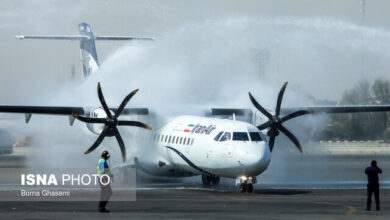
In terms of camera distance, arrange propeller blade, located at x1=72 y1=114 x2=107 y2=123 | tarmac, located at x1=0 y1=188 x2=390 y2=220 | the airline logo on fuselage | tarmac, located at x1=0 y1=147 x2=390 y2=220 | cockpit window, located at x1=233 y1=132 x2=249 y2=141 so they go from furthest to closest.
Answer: propeller blade, located at x1=72 y1=114 x2=107 y2=123 < the airline logo on fuselage < cockpit window, located at x1=233 y1=132 x2=249 y2=141 < tarmac, located at x1=0 y1=147 x2=390 y2=220 < tarmac, located at x1=0 y1=188 x2=390 y2=220

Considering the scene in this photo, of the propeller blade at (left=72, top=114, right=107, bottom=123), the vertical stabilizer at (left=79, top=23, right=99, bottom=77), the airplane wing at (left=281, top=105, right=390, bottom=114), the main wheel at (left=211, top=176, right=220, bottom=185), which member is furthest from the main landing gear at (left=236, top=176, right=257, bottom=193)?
the vertical stabilizer at (left=79, top=23, right=99, bottom=77)

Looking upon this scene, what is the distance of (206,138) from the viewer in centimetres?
2962

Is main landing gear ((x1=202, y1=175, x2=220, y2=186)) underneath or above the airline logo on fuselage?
underneath

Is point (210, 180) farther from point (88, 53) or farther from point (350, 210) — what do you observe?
point (88, 53)

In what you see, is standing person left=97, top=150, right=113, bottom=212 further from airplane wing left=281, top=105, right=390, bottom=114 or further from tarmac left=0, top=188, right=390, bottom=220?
airplane wing left=281, top=105, right=390, bottom=114

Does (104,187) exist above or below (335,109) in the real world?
below

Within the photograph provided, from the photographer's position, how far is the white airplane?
2786 centimetres

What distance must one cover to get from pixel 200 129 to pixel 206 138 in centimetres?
116

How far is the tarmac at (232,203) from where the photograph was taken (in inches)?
808

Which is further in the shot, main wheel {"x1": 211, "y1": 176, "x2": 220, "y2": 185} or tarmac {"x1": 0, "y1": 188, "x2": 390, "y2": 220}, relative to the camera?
main wheel {"x1": 211, "y1": 176, "x2": 220, "y2": 185}

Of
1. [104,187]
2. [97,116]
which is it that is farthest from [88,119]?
[104,187]

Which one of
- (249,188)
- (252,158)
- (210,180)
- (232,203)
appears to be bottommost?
(232,203)

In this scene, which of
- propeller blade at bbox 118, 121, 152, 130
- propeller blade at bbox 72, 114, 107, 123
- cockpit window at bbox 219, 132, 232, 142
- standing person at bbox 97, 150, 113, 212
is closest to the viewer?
standing person at bbox 97, 150, 113, 212

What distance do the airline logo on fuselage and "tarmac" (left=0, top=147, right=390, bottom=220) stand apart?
2.27 m
